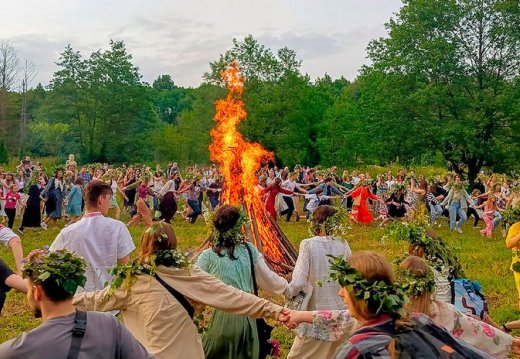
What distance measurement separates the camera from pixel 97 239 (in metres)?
5.58

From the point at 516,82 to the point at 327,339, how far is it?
99.5ft

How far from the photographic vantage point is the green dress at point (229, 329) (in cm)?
529

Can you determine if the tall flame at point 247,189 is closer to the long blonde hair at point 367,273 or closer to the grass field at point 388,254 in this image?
the grass field at point 388,254

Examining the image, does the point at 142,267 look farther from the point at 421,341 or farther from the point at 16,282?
the point at 421,341

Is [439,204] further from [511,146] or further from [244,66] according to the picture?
[244,66]

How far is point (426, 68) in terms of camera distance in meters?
32.8

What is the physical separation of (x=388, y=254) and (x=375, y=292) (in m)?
11.6

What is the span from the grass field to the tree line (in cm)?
1186

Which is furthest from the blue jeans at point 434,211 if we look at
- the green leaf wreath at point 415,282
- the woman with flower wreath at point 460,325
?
the green leaf wreath at point 415,282

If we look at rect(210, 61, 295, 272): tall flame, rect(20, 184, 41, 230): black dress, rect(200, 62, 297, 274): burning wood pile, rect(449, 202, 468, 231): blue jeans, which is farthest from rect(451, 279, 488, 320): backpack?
rect(20, 184, 41, 230): black dress

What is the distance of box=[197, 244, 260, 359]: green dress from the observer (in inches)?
208

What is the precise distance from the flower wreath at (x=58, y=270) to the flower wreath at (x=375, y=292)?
143 centimetres

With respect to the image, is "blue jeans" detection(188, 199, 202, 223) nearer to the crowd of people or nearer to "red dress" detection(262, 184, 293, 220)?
"red dress" detection(262, 184, 293, 220)

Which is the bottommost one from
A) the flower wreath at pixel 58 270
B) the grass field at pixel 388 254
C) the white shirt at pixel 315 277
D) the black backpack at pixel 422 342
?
the grass field at pixel 388 254
